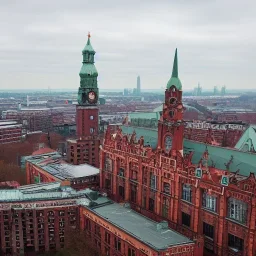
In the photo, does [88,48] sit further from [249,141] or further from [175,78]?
[249,141]

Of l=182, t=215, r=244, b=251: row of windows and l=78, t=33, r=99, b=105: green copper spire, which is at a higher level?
l=78, t=33, r=99, b=105: green copper spire

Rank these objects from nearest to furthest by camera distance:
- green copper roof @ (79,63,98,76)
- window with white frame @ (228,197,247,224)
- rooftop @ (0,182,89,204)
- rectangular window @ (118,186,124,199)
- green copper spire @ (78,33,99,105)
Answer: window with white frame @ (228,197,247,224), rooftop @ (0,182,89,204), rectangular window @ (118,186,124,199), green copper roof @ (79,63,98,76), green copper spire @ (78,33,99,105)

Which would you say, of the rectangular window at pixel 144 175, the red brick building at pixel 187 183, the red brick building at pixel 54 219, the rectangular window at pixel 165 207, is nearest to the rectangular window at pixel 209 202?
the red brick building at pixel 187 183

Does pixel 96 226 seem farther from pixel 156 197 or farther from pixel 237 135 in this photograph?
pixel 237 135

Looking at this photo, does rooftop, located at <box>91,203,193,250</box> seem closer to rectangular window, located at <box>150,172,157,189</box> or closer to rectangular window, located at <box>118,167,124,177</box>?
rectangular window, located at <box>150,172,157,189</box>

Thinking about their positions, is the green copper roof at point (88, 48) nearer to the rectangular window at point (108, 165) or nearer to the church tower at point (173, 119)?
the rectangular window at point (108, 165)

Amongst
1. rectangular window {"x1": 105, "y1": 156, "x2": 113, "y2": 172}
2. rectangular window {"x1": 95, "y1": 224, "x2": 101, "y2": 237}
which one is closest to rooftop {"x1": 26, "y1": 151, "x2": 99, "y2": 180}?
rectangular window {"x1": 105, "y1": 156, "x2": 113, "y2": 172}

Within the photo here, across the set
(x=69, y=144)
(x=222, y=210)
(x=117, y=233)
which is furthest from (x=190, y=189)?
(x=69, y=144)
